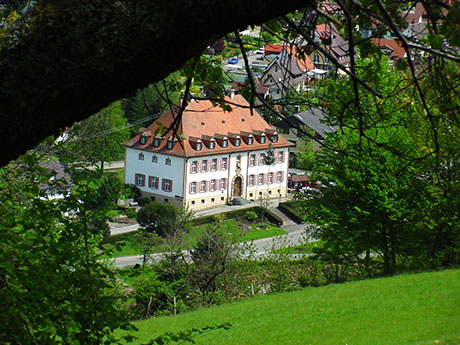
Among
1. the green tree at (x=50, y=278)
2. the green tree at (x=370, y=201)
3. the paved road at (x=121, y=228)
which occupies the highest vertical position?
the green tree at (x=50, y=278)

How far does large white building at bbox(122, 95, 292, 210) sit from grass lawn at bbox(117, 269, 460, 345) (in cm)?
3225

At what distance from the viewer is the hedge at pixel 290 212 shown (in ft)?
150

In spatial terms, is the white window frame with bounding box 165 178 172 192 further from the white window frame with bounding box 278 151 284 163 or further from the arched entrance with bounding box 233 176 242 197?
the white window frame with bounding box 278 151 284 163

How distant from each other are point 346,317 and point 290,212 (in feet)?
114

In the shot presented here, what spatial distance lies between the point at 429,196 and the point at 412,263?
2457 mm

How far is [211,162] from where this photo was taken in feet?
166

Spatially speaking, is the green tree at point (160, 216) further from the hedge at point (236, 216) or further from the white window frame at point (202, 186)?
the white window frame at point (202, 186)

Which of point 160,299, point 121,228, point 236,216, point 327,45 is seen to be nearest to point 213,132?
point 236,216

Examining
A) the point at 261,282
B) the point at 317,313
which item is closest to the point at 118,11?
the point at 317,313

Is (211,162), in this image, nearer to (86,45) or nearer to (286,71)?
(286,71)

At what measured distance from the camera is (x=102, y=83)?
1372mm

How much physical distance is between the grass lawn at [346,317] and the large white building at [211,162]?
3225 centimetres

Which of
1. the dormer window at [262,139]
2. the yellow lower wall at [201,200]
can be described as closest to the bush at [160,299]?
the yellow lower wall at [201,200]

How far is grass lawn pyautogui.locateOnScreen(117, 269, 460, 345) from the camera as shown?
10812 mm
